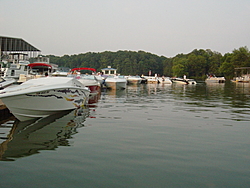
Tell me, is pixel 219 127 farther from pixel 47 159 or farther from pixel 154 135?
pixel 47 159

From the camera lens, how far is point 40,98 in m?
9.96

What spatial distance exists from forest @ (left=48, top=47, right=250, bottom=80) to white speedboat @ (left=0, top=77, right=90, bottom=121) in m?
107

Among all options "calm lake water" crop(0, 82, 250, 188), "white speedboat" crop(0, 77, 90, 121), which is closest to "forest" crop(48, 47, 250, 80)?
"white speedboat" crop(0, 77, 90, 121)

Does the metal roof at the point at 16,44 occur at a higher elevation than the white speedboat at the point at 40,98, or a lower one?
higher

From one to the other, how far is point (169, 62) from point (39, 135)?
14989 centimetres

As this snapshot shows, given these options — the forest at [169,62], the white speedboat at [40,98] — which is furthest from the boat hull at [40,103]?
the forest at [169,62]

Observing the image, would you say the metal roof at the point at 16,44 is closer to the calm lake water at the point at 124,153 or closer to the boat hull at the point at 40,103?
the boat hull at the point at 40,103

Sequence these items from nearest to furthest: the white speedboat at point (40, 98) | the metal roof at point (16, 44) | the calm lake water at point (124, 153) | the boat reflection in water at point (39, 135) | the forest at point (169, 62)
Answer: the calm lake water at point (124, 153), the boat reflection in water at point (39, 135), the white speedboat at point (40, 98), the metal roof at point (16, 44), the forest at point (169, 62)

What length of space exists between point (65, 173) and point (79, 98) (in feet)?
26.2

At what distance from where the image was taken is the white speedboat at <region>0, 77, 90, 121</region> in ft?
Result: 30.6

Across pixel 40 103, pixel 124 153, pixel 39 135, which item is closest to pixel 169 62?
pixel 40 103

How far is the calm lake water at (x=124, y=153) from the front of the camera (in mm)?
5059

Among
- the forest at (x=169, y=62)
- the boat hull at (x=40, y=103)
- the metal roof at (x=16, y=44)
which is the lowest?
the boat hull at (x=40, y=103)

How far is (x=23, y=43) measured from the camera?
148ft
